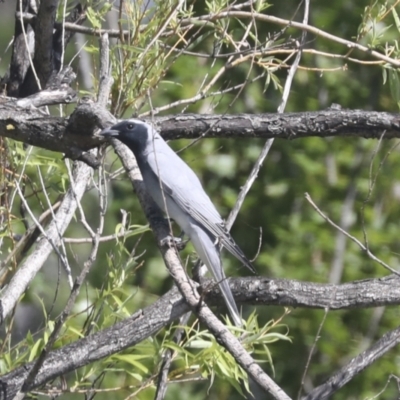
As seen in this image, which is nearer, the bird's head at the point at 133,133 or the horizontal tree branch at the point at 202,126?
the horizontal tree branch at the point at 202,126

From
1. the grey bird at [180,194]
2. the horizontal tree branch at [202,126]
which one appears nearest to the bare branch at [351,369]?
the grey bird at [180,194]

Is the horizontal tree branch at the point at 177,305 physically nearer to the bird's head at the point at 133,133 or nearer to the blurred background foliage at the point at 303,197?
the bird's head at the point at 133,133

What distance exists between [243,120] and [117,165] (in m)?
2.14

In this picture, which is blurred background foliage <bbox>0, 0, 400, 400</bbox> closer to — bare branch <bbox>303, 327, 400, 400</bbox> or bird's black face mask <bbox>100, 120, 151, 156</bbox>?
bird's black face mask <bbox>100, 120, 151, 156</bbox>

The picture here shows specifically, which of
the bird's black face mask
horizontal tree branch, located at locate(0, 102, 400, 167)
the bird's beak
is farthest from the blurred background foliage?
horizontal tree branch, located at locate(0, 102, 400, 167)

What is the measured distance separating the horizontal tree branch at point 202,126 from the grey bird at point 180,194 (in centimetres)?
32

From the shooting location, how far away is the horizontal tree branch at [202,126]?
8.79 feet

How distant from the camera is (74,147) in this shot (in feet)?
8.82

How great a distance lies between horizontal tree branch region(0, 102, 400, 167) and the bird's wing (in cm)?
45

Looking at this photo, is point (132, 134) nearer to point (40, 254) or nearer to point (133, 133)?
point (133, 133)

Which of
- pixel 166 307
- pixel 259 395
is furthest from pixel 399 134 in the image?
pixel 259 395

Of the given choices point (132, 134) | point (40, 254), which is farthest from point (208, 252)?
point (40, 254)

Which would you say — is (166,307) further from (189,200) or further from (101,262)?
(101,262)

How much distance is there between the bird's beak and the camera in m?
2.81
